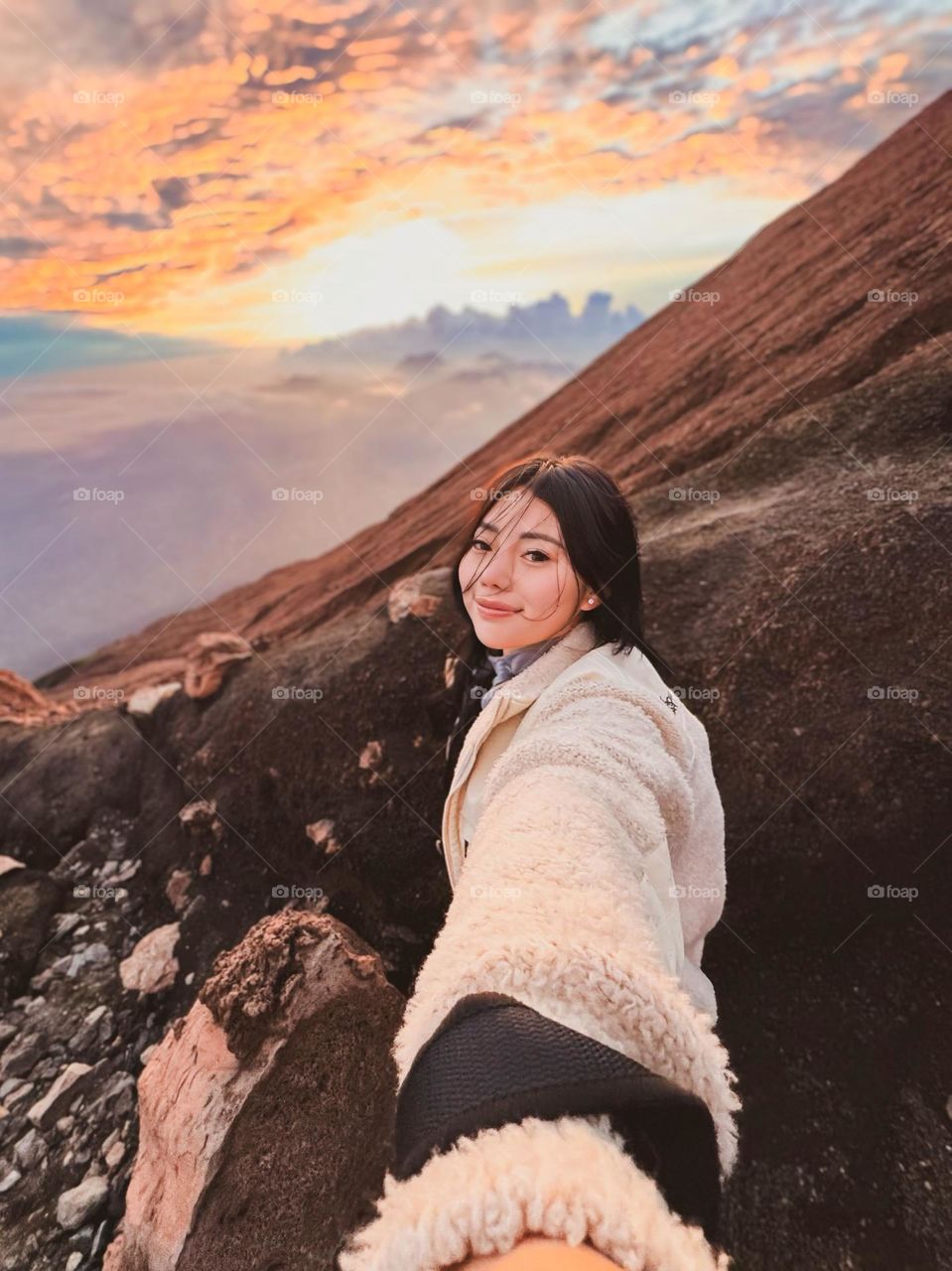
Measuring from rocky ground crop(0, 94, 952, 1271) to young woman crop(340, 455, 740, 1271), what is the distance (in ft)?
6.33

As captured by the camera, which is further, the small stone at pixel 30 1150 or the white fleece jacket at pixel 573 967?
the small stone at pixel 30 1150

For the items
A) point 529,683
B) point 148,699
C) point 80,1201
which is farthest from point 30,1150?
point 529,683

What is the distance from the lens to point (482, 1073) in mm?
939

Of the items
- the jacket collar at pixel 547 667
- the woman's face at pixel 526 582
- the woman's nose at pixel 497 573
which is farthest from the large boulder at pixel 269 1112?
the woman's nose at pixel 497 573

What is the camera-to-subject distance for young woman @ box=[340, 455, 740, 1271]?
815mm

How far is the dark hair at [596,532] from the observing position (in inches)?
90.7

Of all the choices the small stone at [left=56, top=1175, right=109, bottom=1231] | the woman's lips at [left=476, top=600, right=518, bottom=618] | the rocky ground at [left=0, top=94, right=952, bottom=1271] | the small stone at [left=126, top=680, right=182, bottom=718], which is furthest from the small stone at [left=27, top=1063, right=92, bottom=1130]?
the woman's lips at [left=476, top=600, right=518, bottom=618]

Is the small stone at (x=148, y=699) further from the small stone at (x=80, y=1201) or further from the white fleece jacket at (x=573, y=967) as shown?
the white fleece jacket at (x=573, y=967)

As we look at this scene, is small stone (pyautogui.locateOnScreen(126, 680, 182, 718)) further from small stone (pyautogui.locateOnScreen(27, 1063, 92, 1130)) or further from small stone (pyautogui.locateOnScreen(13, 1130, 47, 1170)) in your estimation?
small stone (pyautogui.locateOnScreen(13, 1130, 47, 1170))

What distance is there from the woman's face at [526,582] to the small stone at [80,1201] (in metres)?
3.98

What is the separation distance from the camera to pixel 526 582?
7.55ft

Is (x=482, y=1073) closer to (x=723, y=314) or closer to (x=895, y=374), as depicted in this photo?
(x=895, y=374)

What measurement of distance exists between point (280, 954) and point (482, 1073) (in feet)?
8.75

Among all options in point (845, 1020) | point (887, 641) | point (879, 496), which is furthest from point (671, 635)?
point (845, 1020)
